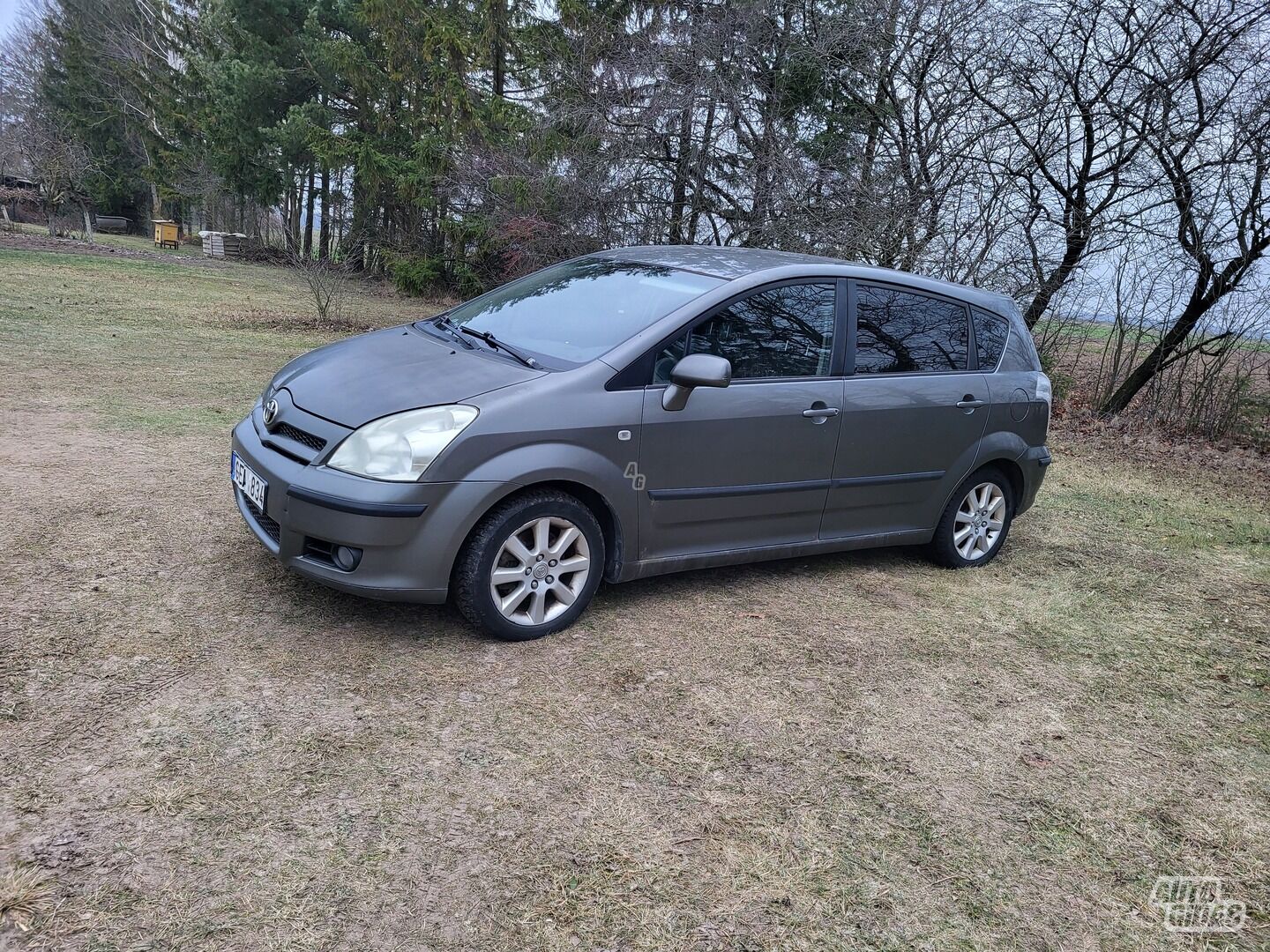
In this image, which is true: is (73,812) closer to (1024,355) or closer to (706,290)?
(706,290)

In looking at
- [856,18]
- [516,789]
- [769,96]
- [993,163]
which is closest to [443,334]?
[516,789]

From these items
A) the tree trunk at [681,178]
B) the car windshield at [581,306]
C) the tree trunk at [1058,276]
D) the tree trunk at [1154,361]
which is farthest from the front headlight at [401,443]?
the tree trunk at [681,178]

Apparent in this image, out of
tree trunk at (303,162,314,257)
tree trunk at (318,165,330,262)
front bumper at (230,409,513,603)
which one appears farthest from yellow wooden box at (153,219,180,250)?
front bumper at (230,409,513,603)

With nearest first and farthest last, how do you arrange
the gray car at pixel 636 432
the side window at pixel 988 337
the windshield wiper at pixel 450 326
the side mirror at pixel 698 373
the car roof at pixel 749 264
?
the gray car at pixel 636 432 < the side mirror at pixel 698 373 < the windshield wiper at pixel 450 326 < the car roof at pixel 749 264 < the side window at pixel 988 337

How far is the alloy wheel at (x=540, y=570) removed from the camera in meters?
3.55

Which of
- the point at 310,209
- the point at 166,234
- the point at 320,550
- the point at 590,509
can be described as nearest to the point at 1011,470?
the point at 590,509

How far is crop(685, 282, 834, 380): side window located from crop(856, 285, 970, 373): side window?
23 cm

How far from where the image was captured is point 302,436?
361 centimetres

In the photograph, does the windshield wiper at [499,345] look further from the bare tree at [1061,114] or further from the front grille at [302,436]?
the bare tree at [1061,114]

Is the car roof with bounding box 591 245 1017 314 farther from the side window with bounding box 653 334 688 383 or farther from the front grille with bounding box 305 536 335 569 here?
the front grille with bounding box 305 536 335 569

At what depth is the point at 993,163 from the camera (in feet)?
35.6

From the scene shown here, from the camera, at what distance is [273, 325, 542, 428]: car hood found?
138 inches

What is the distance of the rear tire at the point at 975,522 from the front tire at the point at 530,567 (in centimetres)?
232

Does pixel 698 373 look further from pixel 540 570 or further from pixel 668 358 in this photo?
pixel 540 570
